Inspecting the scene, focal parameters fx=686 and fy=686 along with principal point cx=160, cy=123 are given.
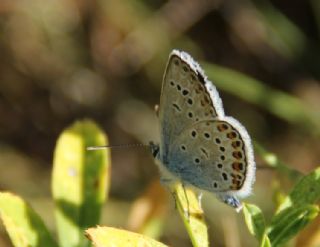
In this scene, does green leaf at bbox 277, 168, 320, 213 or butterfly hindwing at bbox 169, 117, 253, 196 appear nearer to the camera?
green leaf at bbox 277, 168, 320, 213

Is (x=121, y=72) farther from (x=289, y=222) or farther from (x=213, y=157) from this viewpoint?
(x=289, y=222)

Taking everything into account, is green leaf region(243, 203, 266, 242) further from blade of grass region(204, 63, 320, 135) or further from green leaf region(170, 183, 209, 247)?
blade of grass region(204, 63, 320, 135)

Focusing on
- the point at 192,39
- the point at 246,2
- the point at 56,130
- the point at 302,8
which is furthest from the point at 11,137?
the point at 302,8

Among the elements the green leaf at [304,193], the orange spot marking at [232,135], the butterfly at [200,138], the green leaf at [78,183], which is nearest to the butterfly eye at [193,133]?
the butterfly at [200,138]

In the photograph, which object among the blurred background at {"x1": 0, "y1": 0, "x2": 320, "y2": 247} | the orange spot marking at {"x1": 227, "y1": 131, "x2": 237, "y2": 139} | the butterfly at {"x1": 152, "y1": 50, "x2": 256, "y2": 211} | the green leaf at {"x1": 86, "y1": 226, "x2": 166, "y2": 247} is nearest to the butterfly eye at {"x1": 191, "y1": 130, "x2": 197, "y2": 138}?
the butterfly at {"x1": 152, "y1": 50, "x2": 256, "y2": 211}

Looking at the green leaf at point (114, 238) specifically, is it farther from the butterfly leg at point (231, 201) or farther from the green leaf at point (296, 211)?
the butterfly leg at point (231, 201)

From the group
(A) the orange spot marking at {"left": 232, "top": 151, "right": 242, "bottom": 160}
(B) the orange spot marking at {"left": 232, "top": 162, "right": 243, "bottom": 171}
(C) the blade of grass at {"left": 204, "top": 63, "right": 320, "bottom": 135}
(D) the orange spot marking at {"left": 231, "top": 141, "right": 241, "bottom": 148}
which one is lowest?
(B) the orange spot marking at {"left": 232, "top": 162, "right": 243, "bottom": 171}
